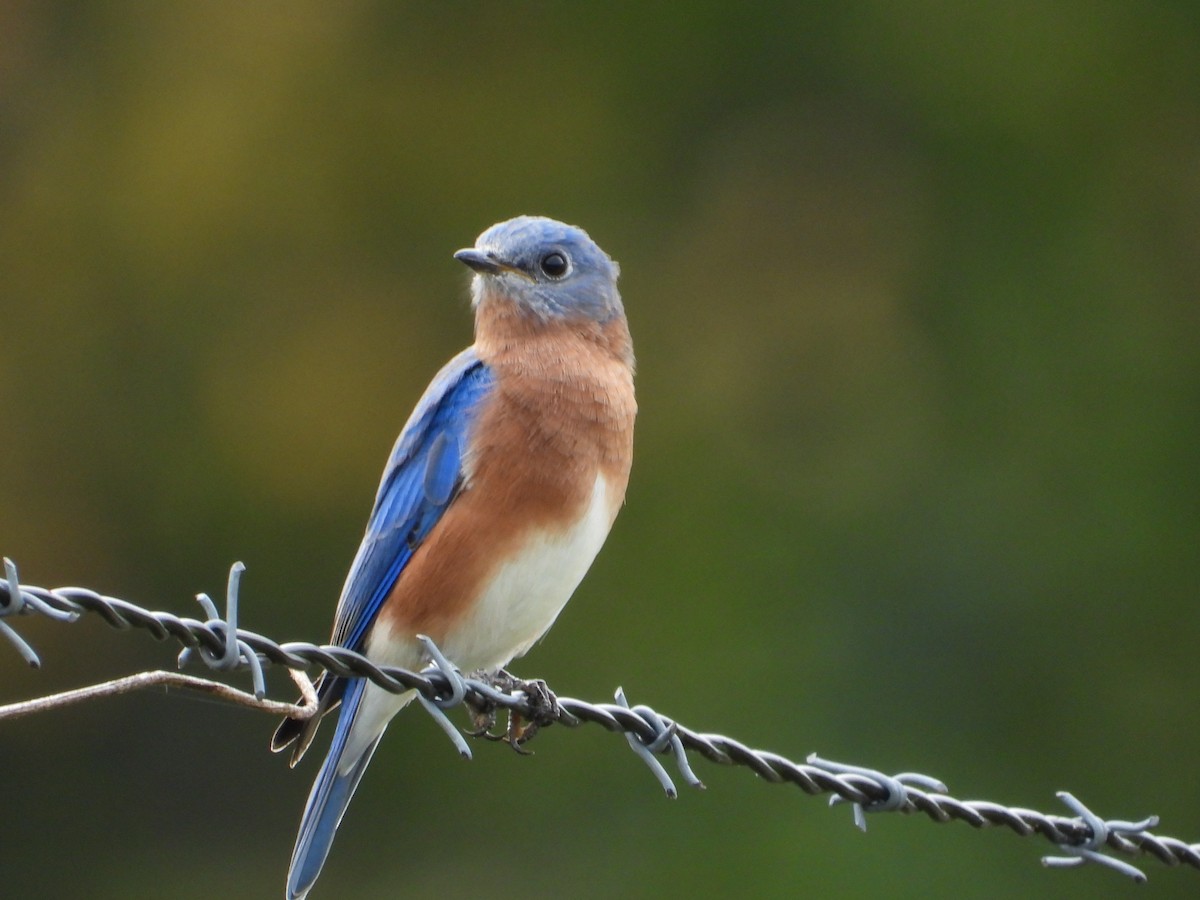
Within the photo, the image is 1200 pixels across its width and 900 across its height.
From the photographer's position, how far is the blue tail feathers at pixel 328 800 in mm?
3854

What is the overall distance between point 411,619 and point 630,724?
1.15 metres

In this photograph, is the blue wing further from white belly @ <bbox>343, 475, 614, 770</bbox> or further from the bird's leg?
the bird's leg

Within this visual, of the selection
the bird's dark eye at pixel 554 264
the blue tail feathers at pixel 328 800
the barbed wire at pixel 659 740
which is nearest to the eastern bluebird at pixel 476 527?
the blue tail feathers at pixel 328 800

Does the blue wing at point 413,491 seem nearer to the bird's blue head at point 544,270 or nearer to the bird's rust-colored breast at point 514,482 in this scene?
the bird's rust-colored breast at point 514,482

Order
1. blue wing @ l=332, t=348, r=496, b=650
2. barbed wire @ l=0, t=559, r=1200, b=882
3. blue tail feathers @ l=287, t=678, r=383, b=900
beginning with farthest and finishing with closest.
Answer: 1. blue wing @ l=332, t=348, r=496, b=650
2. blue tail feathers @ l=287, t=678, r=383, b=900
3. barbed wire @ l=0, t=559, r=1200, b=882

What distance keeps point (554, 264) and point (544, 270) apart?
60 mm

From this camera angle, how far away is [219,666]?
94.3 inches

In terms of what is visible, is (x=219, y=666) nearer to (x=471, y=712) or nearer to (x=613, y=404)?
(x=471, y=712)

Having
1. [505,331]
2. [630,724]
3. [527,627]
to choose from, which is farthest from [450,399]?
[630,724]

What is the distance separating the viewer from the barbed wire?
2355 millimetres

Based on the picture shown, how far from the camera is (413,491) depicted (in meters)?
4.04

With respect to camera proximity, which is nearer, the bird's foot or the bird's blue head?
the bird's foot

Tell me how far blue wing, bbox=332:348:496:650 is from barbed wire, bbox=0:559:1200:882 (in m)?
0.75

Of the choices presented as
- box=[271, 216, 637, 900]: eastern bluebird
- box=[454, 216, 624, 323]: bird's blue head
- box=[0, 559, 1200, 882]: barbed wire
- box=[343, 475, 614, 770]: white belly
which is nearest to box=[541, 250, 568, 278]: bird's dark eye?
box=[454, 216, 624, 323]: bird's blue head
